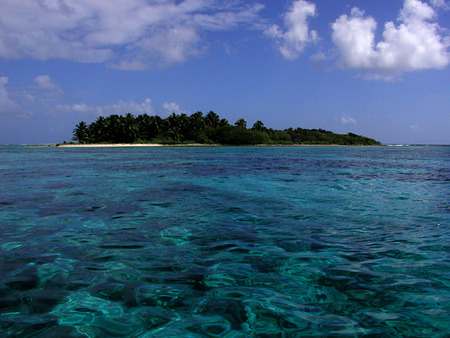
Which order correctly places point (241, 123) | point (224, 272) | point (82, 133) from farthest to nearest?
point (241, 123) → point (82, 133) → point (224, 272)

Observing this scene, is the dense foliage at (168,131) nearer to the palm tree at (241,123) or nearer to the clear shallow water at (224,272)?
the palm tree at (241,123)

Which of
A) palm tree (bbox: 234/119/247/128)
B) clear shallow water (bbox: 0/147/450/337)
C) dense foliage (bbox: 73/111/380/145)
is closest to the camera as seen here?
clear shallow water (bbox: 0/147/450/337)

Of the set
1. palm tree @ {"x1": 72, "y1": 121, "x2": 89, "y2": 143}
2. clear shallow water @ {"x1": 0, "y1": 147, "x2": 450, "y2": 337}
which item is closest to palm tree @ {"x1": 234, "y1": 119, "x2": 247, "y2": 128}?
palm tree @ {"x1": 72, "y1": 121, "x2": 89, "y2": 143}

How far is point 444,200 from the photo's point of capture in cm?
996

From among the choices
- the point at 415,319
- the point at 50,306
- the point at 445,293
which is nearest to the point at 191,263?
the point at 50,306

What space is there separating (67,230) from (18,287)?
8.95 feet

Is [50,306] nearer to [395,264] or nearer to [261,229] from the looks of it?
[261,229]

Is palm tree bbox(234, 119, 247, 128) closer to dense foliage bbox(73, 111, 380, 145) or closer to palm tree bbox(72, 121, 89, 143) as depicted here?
dense foliage bbox(73, 111, 380, 145)

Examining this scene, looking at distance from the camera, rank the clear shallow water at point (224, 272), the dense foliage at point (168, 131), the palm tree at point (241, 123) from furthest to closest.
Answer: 1. the palm tree at point (241, 123)
2. the dense foliage at point (168, 131)
3. the clear shallow water at point (224, 272)

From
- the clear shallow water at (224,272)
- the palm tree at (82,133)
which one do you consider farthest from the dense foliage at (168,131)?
the clear shallow water at (224,272)

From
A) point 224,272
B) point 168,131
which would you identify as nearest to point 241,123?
point 168,131

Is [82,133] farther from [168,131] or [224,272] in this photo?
[224,272]

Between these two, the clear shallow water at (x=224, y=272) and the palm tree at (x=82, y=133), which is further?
the palm tree at (x=82, y=133)

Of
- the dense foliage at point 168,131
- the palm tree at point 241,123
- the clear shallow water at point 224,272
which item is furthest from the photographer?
the palm tree at point 241,123
